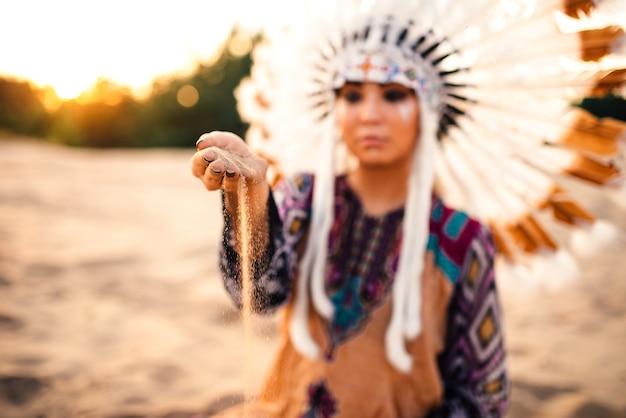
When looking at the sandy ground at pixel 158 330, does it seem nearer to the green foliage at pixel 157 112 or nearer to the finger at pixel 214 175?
the finger at pixel 214 175

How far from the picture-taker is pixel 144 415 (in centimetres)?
211

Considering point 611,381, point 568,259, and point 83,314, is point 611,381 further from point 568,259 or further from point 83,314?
point 83,314

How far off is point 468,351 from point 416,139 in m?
0.62

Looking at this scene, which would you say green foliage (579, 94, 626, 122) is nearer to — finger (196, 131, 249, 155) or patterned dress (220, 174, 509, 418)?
patterned dress (220, 174, 509, 418)

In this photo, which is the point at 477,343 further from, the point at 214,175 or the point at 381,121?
the point at 214,175

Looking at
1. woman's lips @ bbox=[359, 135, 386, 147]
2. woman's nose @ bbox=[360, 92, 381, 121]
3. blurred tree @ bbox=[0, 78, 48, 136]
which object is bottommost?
woman's lips @ bbox=[359, 135, 386, 147]

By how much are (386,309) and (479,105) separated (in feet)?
2.16

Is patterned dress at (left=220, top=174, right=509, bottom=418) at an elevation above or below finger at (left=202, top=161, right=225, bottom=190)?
below

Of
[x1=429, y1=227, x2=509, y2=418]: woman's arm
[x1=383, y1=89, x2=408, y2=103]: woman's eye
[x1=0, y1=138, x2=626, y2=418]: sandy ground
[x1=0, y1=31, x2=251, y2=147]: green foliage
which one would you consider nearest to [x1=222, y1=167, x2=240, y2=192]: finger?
[x1=0, y1=138, x2=626, y2=418]: sandy ground

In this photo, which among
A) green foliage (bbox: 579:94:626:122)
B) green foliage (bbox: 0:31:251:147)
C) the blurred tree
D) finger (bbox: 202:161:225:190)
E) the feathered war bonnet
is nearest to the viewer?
finger (bbox: 202:161:225:190)

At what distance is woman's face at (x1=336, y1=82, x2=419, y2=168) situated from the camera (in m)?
1.37

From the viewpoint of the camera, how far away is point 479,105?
4.78 ft

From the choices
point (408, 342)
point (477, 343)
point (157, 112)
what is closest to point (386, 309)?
point (408, 342)

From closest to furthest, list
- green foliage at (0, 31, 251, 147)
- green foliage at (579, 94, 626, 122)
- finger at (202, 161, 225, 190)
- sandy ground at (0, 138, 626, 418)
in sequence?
1. finger at (202, 161, 225, 190)
2. sandy ground at (0, 138, 626, 418)
3. green foliage at (579, 94, 626, 122)
4. green foliage at (0, 31, 251, 147)
